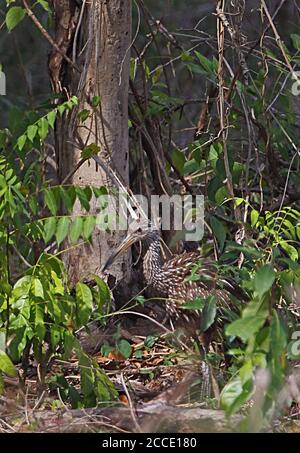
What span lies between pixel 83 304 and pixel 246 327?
4.43 feet

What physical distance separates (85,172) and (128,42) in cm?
70

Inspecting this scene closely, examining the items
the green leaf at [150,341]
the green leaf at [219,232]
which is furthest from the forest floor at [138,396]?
the green leaf at [219,232]

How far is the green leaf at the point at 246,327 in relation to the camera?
3.53m

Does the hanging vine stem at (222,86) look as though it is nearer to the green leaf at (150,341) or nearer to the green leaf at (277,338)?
the green leaf at (150,341)

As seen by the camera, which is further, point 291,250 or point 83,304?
point 291,250

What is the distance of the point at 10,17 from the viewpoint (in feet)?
18.3

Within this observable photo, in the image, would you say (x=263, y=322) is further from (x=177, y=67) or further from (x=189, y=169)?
(x=177, y=67)

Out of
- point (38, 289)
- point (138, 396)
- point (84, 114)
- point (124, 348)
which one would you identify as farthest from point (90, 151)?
point (138, 396)

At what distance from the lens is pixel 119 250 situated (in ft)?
19.3

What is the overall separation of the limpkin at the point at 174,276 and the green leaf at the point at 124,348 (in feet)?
1.06

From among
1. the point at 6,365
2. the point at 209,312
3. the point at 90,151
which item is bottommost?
the point at 6,365

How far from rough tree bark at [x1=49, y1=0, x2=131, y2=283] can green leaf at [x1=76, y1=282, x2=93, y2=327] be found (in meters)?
0.99

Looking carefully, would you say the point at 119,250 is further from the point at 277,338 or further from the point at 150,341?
the point at 277,338
